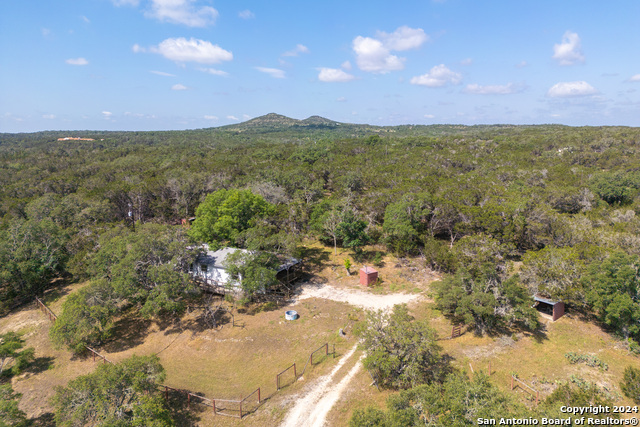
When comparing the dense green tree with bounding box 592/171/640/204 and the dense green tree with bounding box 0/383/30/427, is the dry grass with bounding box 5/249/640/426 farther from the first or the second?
the dense green tree with bounding box 592/171/640/204

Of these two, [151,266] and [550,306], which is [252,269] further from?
[550,306]

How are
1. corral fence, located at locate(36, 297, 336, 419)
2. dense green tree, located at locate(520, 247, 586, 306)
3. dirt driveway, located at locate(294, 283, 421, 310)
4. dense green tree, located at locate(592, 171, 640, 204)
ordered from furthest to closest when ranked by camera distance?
dense green tree, located at locate(592, 171, 640, 204), dirt driveway, located at locate(294, 283, 421, 310), dense green tree, located at locate(520, 247, 586, 306), corral fence, located at locate(36, 297, 336, 419)

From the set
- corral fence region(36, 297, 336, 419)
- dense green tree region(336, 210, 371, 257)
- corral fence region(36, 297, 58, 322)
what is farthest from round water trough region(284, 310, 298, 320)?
corral fence region(36, 297, 58, 322)

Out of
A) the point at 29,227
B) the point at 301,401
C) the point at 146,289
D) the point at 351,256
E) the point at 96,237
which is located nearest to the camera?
the point at 301,401

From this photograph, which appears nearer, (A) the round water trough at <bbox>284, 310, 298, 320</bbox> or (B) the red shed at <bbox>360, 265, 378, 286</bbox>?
(A) the round water trough at <bbox>284, 310, 298, 320</bbox>

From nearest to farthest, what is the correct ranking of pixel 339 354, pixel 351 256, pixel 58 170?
pixel 339 354 → pixel 351 256 → pixel 58 170

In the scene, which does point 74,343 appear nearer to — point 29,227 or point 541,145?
point 29,227

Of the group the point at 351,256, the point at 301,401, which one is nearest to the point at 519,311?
the point at 301,401
